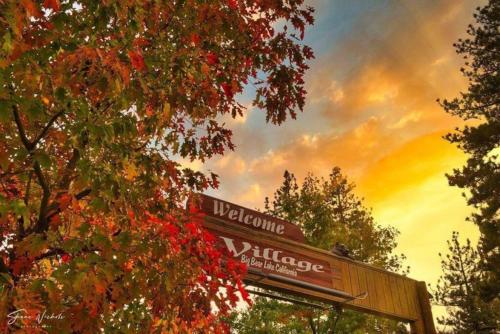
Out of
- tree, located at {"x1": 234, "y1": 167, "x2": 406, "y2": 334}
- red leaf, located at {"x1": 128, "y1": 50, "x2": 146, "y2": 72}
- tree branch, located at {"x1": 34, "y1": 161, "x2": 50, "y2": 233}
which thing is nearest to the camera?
red leaf, located at {"x1": 128, "y1": 50, "x2": 146, "y2": 72}

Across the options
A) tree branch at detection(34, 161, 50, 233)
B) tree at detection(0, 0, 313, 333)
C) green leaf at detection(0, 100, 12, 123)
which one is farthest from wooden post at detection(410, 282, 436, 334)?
green leaf at detection(0, 100, 12, 123)

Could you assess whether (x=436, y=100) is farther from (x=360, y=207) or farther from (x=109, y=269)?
(x=109, y=269)

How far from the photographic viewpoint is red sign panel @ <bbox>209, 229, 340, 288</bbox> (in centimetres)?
705

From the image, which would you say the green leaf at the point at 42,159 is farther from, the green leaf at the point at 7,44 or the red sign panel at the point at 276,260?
the red sign panel at the point at 276,260

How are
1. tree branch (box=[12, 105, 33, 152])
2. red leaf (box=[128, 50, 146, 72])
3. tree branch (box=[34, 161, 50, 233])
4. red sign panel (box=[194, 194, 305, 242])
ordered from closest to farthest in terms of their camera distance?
red leaf (box=[128, 50, 146, 72]) → tree branch (box=[12, 105, 33, 152]) → tree branch (box=[34, 161, 50, 233]) → red sign panel (box=[194, 194, 305, 242])

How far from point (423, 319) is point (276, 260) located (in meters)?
4.60

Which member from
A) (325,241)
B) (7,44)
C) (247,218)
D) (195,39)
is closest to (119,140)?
(195,39)

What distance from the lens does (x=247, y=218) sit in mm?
7430

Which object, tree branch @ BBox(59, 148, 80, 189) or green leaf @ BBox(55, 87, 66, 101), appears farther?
tree branch @ BBox(59, 148, 80, 189)

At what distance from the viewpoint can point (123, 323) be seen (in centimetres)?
389

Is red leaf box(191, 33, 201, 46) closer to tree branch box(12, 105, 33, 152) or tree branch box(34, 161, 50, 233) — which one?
tree branch box(12, 105, 33, 152)

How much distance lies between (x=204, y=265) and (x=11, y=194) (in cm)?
243

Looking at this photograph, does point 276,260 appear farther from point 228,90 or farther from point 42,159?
point 42,159

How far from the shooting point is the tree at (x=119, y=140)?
2.89 m
